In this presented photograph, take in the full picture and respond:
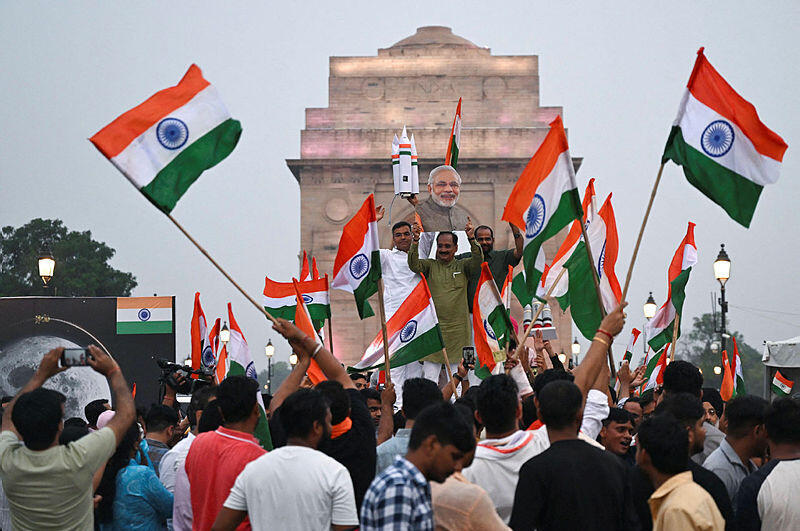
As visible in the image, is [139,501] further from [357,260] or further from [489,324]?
[489,324]

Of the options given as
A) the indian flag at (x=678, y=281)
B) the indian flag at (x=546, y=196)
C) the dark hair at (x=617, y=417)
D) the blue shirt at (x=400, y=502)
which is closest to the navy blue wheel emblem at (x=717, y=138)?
the indian flag at (x=546, y=196)

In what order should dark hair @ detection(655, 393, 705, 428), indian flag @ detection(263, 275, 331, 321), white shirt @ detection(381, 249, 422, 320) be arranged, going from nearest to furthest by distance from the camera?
dark hair @ detection(655, 393, 705, 428), white shirt @ detection(381, 249, 422, 320), indian flag @ detection(263, 275, 331, 321)

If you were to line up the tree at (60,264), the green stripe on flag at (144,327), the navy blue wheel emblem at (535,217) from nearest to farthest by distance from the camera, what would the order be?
the navy blue wheel emblem at (535,217)
the green stripe on flag at (144,327)
the tree at (60,264)

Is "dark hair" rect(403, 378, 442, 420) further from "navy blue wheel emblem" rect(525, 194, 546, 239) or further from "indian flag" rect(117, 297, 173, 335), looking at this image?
"indian flag" rect(117, 297, 173, 335)

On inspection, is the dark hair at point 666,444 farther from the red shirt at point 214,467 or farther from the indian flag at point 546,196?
the indian flag at point 546,196

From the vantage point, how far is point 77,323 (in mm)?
22312

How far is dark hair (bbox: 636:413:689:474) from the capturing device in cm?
518

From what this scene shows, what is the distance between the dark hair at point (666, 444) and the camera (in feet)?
17.0

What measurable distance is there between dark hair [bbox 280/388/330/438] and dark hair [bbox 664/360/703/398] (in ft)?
9.08

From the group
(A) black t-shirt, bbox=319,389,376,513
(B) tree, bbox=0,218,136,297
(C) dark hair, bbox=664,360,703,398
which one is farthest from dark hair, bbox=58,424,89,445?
(B) tree, bbox=0,218,136,297

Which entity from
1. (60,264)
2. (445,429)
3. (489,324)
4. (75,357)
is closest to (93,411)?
(489,324)

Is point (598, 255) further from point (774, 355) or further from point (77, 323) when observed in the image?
point (77, 323)

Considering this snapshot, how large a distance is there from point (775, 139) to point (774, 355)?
1225 cm

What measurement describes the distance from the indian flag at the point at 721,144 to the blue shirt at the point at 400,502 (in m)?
3.82
